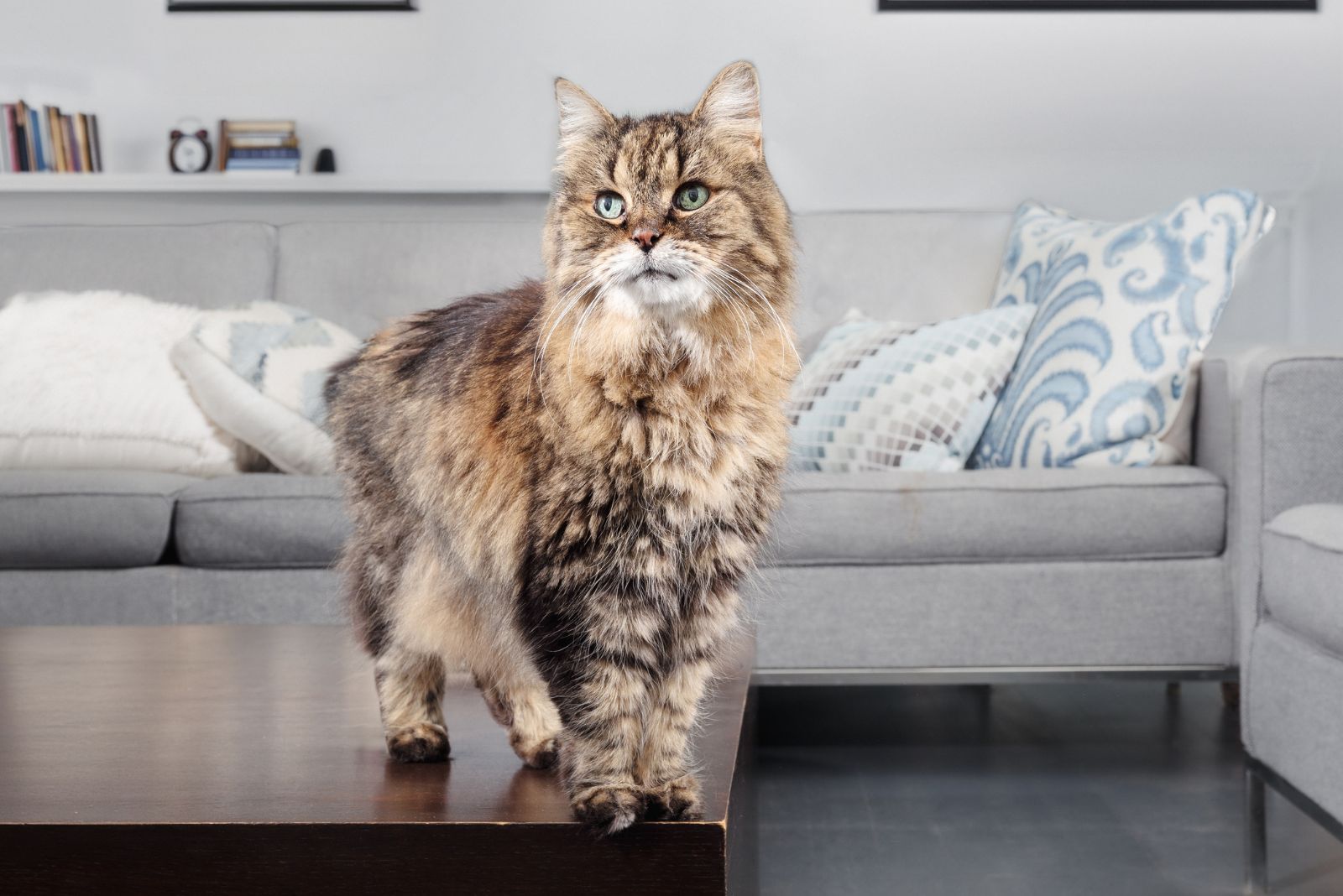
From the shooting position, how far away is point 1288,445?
186 cm

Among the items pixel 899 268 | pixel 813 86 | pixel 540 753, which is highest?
pixel 813 86

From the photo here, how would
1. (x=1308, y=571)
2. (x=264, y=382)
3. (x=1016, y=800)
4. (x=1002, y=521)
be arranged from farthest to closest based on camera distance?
(x=264, y=382) < (x=1002, y=521) < (x=1016, y=800) < (x=1308, y=571)

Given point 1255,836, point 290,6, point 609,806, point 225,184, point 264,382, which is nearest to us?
point 609,806

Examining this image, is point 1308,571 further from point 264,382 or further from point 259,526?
point 264,382

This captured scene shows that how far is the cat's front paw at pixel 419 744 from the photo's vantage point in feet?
3.03

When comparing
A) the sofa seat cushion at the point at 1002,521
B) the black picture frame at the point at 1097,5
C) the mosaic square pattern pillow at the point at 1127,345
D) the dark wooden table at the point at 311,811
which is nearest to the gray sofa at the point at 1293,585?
the sofa seat cushion at the point at 1002,521

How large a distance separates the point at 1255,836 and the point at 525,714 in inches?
53.2

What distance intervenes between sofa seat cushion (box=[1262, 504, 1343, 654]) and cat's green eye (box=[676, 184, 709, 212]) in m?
1.14

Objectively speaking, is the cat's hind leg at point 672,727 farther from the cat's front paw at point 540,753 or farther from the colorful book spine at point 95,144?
the colorful book spine at point 95,144

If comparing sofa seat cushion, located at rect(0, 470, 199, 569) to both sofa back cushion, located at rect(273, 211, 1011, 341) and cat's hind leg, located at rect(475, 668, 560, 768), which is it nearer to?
sofa back cushion, located at rect(273, 211, 1011, 341)

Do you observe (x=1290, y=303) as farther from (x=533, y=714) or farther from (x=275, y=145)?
(x=533, y=714)

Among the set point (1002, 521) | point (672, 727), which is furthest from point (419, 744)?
point (1002, 521)

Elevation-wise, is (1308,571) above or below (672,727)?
below

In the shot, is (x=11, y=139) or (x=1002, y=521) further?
(x=11, y=139)
